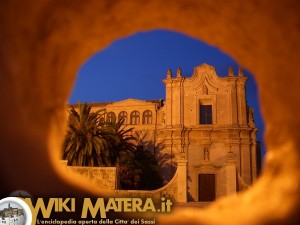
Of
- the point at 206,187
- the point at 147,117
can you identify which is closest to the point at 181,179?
the point at 206,187

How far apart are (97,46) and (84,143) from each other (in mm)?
20343

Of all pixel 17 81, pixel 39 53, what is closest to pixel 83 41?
pixel 39 53

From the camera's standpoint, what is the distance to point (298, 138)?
3293 millimetres

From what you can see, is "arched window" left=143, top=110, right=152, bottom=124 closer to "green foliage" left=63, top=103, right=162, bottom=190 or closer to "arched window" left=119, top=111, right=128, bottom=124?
"arched window" left=119, top=111, right=128, bottom=124

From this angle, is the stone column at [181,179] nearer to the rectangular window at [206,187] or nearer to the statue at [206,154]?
the rectangular window at [206,187]

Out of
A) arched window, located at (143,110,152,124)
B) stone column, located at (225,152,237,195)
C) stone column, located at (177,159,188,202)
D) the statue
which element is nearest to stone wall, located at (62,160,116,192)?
stone column, located at (177,159,188,202)

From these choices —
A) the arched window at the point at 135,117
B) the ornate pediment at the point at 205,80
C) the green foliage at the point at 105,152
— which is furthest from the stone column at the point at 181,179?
the arched window at the point at 135,117

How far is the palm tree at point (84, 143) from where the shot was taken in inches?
→ 958

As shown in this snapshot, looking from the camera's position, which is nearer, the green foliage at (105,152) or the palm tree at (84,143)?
the palm tree at (84,143)

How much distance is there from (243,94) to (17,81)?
3254 cm

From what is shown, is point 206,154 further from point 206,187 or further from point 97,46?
point 97,46

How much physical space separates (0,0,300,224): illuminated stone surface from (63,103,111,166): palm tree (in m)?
19.9

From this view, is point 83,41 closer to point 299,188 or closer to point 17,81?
point 17,81

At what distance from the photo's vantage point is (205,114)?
112 feet
